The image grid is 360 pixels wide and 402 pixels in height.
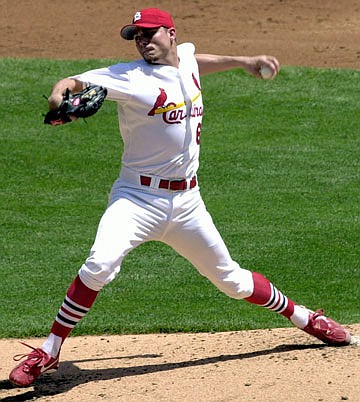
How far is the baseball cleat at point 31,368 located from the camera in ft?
17.9

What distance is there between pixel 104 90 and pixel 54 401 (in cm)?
156

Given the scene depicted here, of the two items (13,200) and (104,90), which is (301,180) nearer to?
(13,200)

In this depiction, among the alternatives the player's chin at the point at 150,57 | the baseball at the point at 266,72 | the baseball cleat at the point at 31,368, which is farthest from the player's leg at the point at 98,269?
the baseball at the point at 266,72

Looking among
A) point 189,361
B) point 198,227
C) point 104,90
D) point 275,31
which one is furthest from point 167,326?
point 275,31

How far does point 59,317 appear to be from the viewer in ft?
18.2

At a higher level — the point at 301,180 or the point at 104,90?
the point at 104,90

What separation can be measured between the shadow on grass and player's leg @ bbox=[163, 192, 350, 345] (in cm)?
14

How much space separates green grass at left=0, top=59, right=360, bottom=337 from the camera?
7.35 m

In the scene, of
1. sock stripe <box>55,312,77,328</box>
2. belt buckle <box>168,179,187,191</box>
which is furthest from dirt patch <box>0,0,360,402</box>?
belt buckle <box>168,179,187,191</box>

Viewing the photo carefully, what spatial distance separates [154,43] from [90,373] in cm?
180

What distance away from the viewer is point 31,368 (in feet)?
18.0

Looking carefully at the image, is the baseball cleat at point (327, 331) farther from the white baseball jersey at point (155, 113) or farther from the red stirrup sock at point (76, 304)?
the red stirrup sock at point (76, 304)

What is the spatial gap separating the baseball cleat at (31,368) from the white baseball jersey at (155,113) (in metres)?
1.07

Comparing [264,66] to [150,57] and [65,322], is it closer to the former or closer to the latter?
[150,57]
